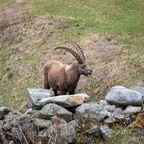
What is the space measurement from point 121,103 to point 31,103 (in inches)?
105

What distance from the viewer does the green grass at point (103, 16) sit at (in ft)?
48.3

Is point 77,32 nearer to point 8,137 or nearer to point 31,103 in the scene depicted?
point 31,103

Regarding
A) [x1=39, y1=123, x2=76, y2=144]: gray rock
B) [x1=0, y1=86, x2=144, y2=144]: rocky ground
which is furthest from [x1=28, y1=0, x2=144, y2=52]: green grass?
[x1=39, y1=123, x2=76, y2=144]: gray rock

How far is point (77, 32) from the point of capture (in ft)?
56.3

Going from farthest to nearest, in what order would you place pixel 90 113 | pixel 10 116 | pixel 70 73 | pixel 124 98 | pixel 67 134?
1. pixel 70 73
2. pixel 10 116
3. pixel 124 98
4. pixel 90 113
5. pixel 67 134

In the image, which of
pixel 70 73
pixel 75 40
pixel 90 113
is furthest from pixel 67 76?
pixel 75 40

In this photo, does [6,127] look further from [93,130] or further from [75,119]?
[93,130]

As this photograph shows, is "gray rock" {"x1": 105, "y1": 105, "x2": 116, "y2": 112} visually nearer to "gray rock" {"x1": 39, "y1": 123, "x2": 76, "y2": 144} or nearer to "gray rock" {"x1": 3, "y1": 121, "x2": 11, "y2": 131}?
"gray rock" {"x1": 39, "y1": 123, "x2": 76, "y2": 144}

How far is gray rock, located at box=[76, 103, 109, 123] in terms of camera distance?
5.14m

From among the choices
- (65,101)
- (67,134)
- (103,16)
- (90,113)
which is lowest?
(67,134)

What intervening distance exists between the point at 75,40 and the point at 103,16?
7.05 metres

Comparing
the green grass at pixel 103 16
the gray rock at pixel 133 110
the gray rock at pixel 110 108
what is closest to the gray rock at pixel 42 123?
the gray rock at pixel 110 108

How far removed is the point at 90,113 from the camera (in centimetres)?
516

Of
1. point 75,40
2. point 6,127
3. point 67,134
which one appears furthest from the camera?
point 75,40
